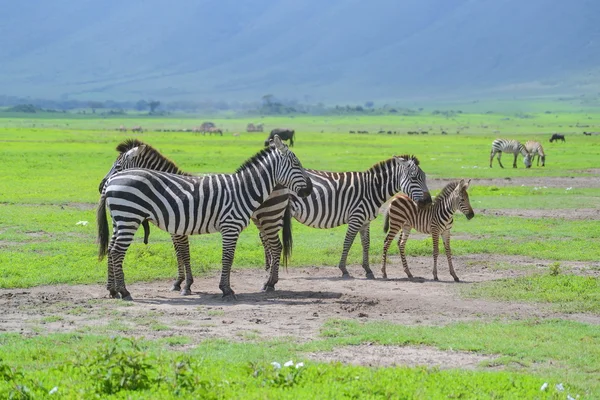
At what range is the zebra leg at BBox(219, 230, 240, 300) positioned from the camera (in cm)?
1258

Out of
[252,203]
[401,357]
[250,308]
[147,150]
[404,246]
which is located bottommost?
[250,308]

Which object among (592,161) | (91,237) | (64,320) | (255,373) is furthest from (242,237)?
(592,161)

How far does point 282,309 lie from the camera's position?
11.8 m

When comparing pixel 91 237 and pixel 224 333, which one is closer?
pixel 224 333

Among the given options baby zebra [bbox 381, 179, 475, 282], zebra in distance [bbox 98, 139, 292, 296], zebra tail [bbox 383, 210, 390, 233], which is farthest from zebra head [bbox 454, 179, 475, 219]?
zebra in distance [bbox 98, 139, 292, 296]

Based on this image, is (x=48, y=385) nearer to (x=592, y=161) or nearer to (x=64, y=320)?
(x=64, y=320)

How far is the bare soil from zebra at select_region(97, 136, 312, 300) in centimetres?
64

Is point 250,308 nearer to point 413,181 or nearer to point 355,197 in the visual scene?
point 355,197

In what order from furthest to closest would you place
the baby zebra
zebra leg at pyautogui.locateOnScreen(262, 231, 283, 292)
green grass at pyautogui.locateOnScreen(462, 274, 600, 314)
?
the baby zebra < zebra leg at pyautogui.locateOnScreen(262, 231, 283, 292) < green grass at pyautogui.locateOnScreen(462, 274, 600, 314)

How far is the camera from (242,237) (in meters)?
18.6

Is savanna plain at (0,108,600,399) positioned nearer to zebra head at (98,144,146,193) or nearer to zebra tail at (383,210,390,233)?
zebra tail at (383,210,390,233)

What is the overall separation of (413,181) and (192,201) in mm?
4128

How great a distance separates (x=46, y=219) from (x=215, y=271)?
652cm

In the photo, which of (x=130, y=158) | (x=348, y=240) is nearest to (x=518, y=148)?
(x=348, y=240)
